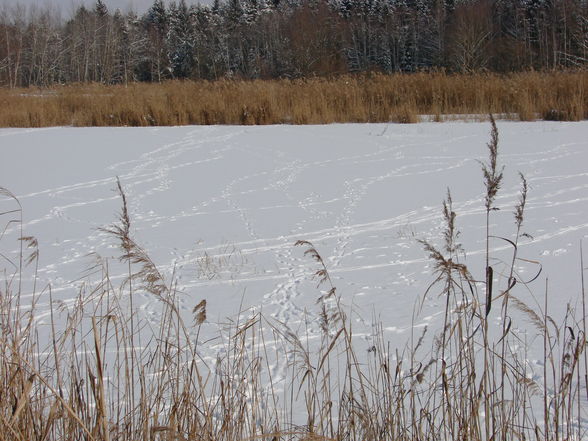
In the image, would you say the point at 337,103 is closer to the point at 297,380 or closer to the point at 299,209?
the point at 299,209

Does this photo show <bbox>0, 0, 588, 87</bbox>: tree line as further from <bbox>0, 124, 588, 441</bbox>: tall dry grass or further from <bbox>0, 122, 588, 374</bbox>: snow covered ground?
<bbox>0, 124, 588, 441</bbox>: tall dry grass

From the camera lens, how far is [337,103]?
9961 mm

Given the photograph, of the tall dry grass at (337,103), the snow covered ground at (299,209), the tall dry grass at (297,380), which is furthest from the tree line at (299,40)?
the tall dry grass at (297,380)

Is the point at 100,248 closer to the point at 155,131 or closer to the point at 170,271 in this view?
the point at 170,271

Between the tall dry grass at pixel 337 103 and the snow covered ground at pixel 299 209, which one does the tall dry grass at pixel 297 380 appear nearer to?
the snow covered ground at pixel 299 209

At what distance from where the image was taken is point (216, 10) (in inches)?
1889

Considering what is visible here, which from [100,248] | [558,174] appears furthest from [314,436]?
[558,174]

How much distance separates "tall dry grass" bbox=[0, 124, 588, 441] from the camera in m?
1.33

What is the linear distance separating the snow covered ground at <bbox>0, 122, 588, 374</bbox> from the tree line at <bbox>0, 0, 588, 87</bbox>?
19004mm

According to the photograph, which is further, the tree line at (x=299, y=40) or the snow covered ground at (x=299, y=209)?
the tree line at (x=299, y=40)

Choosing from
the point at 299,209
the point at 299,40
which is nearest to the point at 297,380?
the point at 299,209

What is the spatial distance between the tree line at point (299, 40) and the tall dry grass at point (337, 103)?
15.5 m

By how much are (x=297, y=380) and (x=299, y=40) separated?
30761mm

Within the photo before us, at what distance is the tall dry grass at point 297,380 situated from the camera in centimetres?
133
